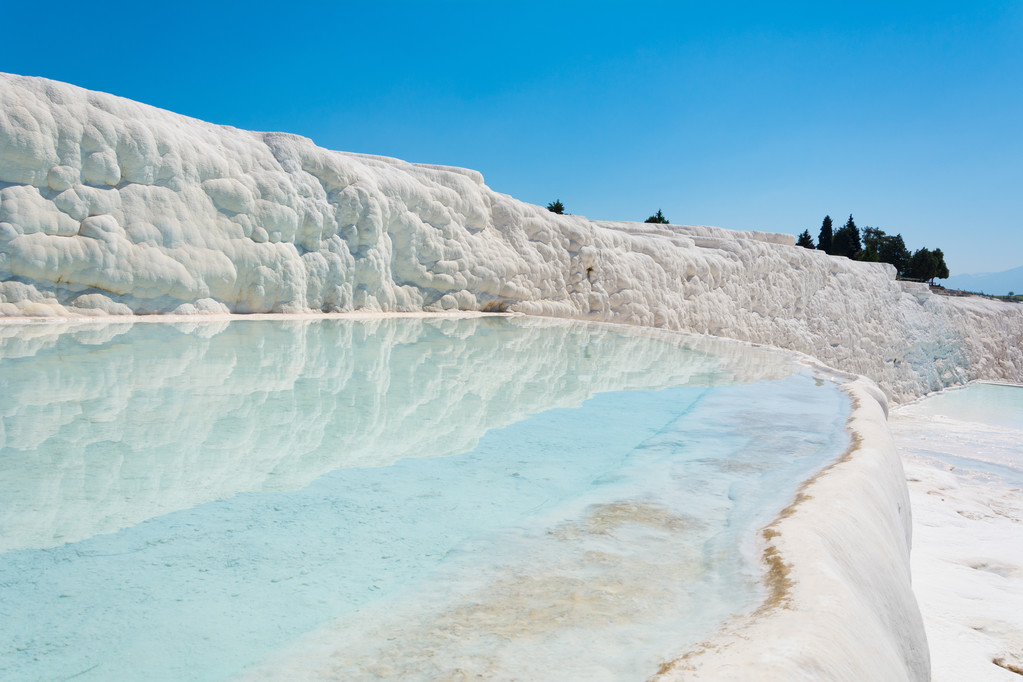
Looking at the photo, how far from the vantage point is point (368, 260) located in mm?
8844

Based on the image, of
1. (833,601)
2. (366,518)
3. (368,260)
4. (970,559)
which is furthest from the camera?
(368,260)

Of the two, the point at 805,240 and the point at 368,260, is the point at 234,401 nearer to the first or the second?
the point at 368,260

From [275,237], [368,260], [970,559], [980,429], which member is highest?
[275,237]

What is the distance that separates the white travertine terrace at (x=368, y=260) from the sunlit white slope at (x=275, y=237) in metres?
0.02

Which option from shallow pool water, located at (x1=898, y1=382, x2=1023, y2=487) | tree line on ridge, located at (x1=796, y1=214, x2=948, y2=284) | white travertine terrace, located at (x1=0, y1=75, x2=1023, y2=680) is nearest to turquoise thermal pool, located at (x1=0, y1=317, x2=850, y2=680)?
white travertine terrace, located at (x1=0, y1=75, x2=1023, y2=680)

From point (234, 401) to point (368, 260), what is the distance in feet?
19.0

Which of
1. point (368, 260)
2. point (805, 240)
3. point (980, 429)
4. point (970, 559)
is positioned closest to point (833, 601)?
point (970, 559)

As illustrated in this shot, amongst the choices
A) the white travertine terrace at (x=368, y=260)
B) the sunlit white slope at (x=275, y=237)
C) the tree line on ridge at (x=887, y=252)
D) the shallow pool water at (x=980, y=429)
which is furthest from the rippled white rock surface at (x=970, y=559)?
the tree line on ridge at (x=887, y=252)

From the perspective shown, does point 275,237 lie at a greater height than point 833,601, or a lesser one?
greater

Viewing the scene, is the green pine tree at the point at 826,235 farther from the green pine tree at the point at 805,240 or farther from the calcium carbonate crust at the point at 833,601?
the calcium carbonate crust at the point at 833,601

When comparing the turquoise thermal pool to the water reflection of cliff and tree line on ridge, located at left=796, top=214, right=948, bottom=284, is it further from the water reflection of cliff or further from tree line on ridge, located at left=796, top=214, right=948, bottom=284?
tree line on ridge, located at left=796, top=214, right=948, bottom=284

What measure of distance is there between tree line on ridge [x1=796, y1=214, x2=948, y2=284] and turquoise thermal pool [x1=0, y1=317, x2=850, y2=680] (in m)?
29.4

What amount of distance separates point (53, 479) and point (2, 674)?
110 cm

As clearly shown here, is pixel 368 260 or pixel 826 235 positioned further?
pixel 826 235
